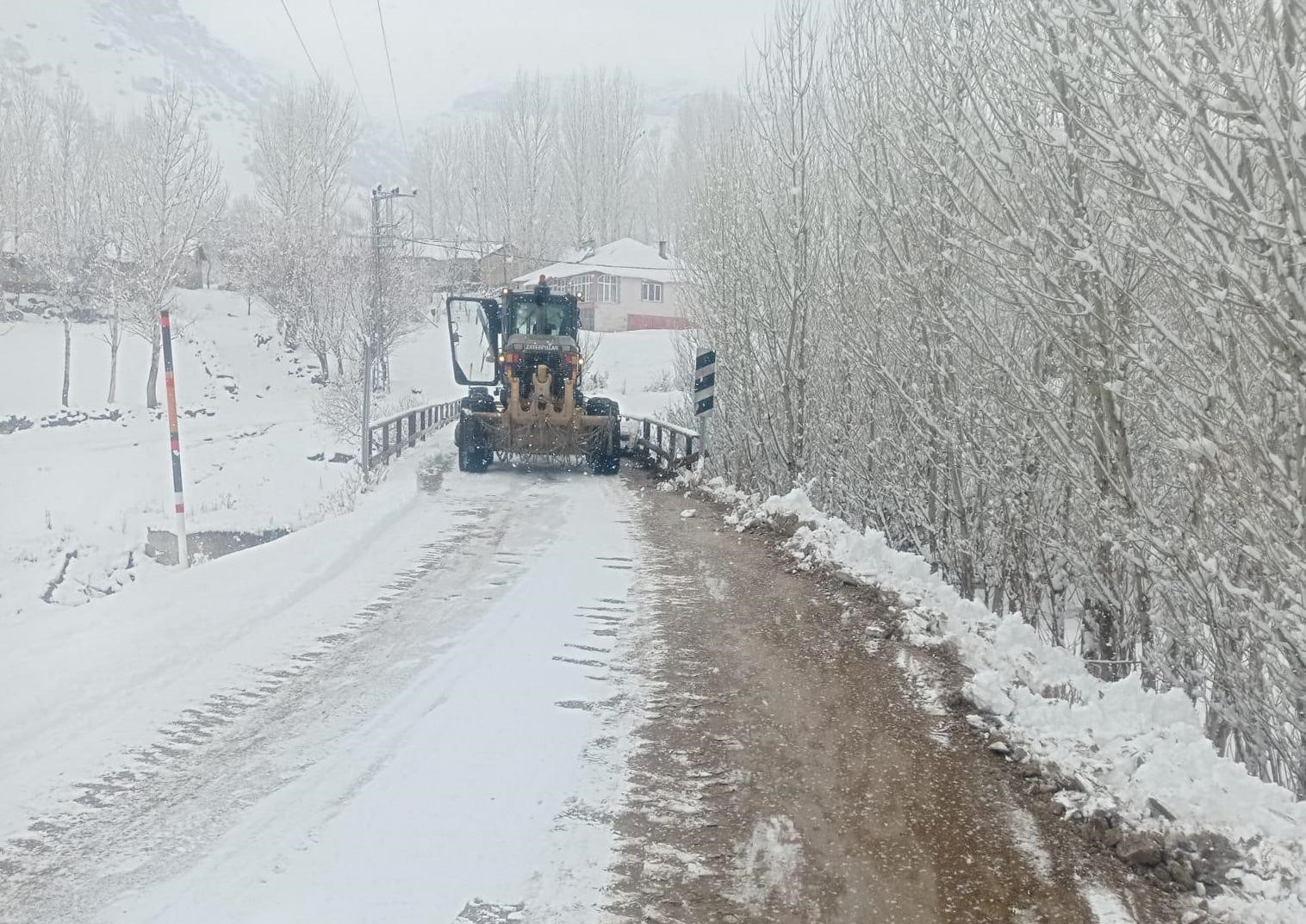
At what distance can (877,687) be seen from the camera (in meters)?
5.78

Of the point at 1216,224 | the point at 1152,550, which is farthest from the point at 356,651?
the point at 1216,224

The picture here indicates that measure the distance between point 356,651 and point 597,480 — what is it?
10.8m

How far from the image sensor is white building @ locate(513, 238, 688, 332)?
2467 inches

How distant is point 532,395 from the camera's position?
17516 millimetres

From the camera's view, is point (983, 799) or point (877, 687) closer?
point (983, 799)

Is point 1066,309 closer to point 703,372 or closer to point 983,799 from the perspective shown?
point 983,799

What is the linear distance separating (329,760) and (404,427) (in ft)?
75.9

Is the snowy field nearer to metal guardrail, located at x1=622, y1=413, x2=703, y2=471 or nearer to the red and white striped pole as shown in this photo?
the red and white striped pole

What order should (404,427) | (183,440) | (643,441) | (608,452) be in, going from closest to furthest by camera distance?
(608,452), (643,441), (404,427), (183,440)

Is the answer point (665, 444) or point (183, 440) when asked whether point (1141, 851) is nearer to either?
point (665, 444)

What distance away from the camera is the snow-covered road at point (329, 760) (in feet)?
11.1

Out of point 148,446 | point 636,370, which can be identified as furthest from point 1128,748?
point 636,370

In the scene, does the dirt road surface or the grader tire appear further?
the grader tire

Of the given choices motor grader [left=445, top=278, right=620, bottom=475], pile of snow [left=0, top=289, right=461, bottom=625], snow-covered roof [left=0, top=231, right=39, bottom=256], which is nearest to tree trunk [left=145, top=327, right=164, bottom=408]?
pile of snow [left=0, top=289, right=461, bottom=625]
